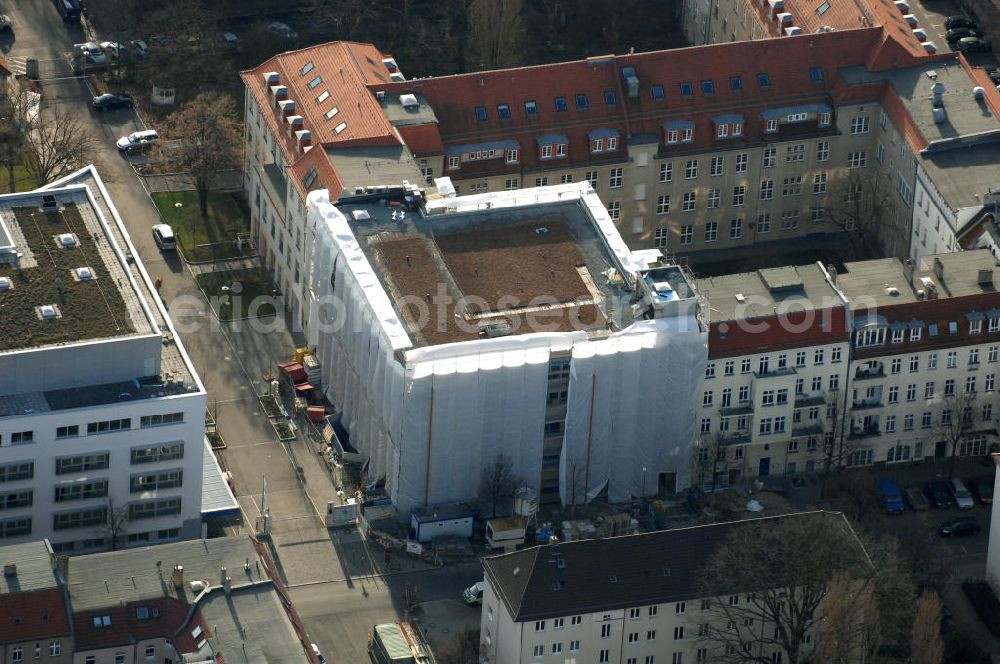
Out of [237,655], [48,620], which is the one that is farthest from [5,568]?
[237,655]

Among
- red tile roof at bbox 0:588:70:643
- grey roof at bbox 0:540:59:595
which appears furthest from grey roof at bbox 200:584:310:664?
grey roof at bbox 0:540:59:595

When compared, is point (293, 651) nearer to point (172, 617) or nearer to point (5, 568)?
point (172, 617)

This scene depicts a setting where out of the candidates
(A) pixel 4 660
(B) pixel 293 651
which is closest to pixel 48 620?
(A) pixel 4 660

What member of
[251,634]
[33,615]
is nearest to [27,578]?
[33,615]

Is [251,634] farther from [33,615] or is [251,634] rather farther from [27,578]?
[27,578]

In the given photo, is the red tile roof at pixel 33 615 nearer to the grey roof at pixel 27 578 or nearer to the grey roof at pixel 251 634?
the grey roof at pixel 27 578

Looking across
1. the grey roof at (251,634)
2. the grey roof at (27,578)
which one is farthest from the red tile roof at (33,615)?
the grey roof at (251,634)
